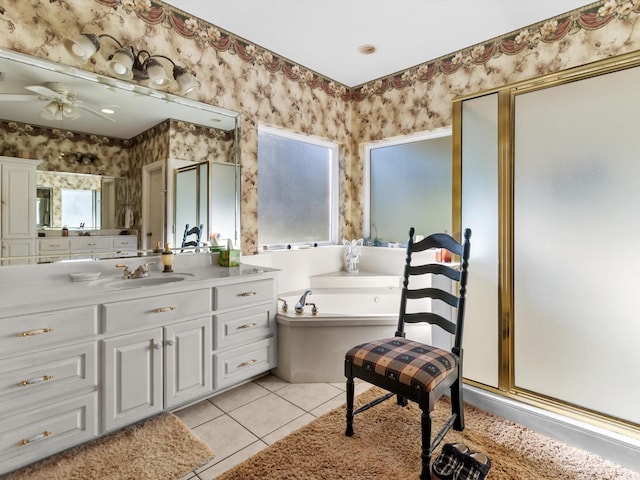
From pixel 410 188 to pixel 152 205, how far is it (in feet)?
8.27

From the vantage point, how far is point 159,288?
194 cm

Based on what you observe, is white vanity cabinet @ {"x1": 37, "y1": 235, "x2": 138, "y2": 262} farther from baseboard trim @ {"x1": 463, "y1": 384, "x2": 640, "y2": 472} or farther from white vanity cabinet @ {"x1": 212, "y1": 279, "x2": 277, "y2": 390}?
baseboard trim @ {"x1": 463, "y1": 384, "x2": 640, "y2": 472}

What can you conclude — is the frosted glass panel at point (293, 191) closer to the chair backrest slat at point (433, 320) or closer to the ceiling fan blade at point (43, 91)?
the ceiling fan blade at point (43, 91)

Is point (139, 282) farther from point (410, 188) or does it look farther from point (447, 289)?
point (410, 188)

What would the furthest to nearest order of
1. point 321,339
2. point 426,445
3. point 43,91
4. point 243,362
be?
1. point 321,339
2. point 243,362
3. point 43,91
4. point 426,445

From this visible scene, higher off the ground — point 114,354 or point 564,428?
point 114,354

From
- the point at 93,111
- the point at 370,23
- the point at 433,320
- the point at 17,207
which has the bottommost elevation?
the point at 433,320

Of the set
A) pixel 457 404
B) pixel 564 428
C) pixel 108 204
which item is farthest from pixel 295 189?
pixel 564 428

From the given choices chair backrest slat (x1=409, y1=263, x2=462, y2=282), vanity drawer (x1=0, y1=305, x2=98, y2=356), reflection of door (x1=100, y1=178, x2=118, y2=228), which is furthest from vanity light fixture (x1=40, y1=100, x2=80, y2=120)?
chair backrest slat (x1=409, y1=263, x2=462, y2=282)

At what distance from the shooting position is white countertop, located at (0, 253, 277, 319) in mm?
1604

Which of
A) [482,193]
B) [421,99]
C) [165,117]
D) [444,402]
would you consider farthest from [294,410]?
[421,99]

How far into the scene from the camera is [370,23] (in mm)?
2633

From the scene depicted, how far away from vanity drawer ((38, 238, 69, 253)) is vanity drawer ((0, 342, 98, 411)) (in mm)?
713

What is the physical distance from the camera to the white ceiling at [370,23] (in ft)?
7.94
